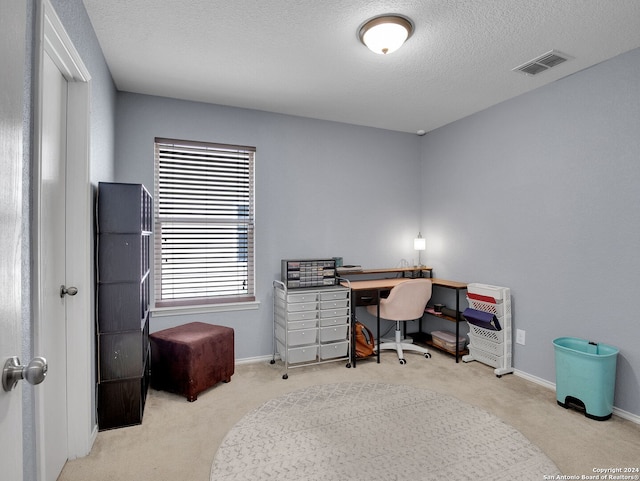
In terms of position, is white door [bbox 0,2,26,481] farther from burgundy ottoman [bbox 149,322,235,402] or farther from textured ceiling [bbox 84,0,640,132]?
burgundy ottoman [bbox 149,322,235,402]

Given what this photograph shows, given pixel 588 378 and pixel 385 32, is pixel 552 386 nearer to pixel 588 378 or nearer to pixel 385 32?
pixel 588 378

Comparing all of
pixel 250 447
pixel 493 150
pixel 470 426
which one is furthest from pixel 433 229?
pixel 250 447

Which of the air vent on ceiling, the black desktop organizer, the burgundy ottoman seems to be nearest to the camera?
the air vent on ceiling

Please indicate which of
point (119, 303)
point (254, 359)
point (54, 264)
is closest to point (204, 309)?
point (254, 359)

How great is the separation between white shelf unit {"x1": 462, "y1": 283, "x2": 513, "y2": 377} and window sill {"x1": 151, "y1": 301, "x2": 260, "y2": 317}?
224 cm

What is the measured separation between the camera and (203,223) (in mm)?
3559

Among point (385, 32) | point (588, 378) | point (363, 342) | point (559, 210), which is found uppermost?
point (385, 32)

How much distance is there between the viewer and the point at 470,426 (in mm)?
2422

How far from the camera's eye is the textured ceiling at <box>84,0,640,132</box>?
2.09 meters

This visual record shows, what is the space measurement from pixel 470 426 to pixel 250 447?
1.46 meters

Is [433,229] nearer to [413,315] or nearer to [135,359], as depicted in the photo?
[413,315]

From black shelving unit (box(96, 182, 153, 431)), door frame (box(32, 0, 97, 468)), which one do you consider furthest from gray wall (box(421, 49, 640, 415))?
door frame (box(32, 0, 97, 468))

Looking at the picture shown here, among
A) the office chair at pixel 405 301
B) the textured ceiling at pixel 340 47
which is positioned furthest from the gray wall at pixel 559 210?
the office chair at pixel 405 301

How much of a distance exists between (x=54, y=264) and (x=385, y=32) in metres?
2.34
